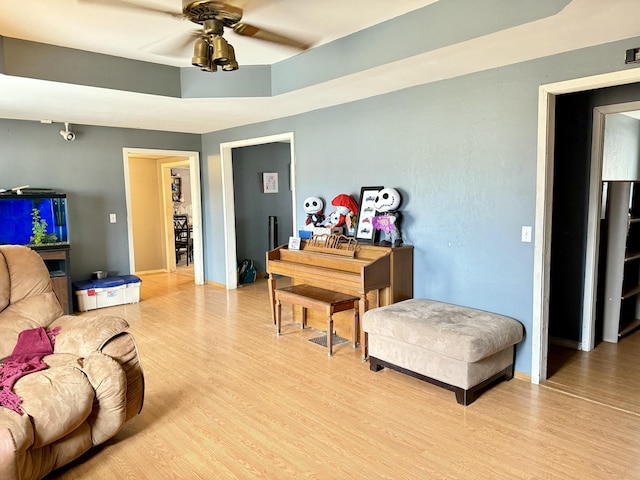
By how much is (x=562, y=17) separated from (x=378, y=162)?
2.02 metres

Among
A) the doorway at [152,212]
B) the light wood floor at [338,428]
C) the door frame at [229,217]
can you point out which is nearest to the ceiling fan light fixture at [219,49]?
the light wood floor at [338,428]

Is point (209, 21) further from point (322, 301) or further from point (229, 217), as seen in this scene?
point (229, 217)

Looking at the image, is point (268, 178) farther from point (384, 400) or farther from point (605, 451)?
point (605, 451)

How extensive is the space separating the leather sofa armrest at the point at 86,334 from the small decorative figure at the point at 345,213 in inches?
89.8

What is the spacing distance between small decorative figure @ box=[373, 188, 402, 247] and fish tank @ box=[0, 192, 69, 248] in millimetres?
3651

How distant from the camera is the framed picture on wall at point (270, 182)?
705 cm

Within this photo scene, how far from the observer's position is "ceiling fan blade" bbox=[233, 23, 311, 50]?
303cm

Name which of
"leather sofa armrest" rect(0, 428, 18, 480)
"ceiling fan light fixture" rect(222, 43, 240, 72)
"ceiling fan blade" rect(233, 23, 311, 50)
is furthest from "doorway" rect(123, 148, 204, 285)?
Result: "leather sofa armrest" rect(0, 428, 18, 480)

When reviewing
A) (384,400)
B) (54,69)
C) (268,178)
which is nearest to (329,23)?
(54,69)

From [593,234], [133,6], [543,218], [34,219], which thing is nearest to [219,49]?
[133,6]

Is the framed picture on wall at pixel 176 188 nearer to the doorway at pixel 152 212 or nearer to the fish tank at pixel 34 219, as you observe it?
the doorway at pixel 152 212

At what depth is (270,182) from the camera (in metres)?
7.12

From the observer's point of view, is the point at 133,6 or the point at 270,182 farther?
the point at 270,182

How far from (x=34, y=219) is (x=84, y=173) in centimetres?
87
